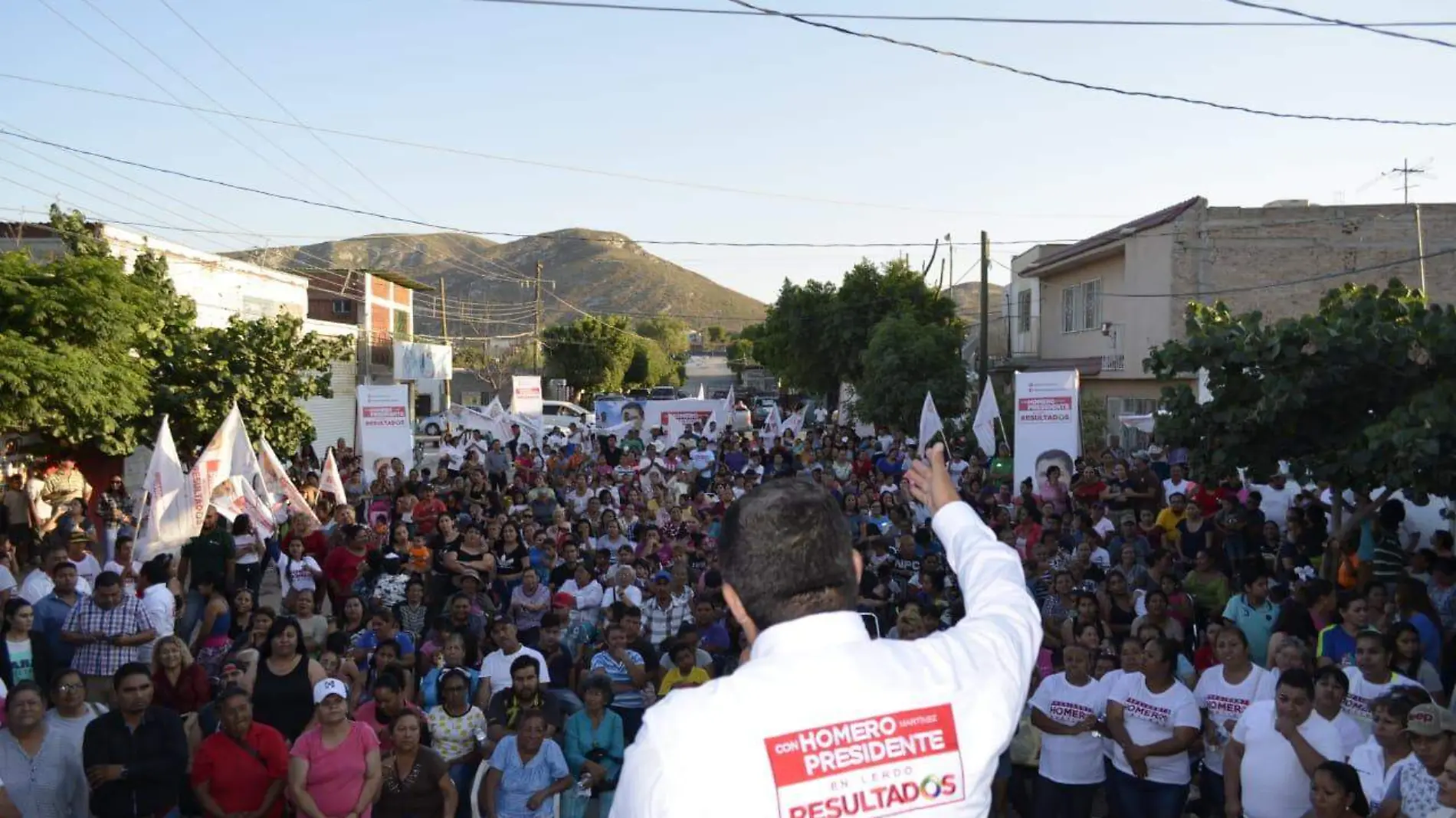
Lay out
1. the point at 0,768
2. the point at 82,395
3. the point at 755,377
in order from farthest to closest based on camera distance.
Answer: the point at 755,377 → the point at 82,395 → the point at 0,768

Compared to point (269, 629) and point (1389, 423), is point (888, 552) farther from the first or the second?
point (269, 629)

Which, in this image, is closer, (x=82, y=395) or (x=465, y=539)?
(x=465, y=539)

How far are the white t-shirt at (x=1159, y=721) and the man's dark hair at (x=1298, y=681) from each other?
2.55 feet

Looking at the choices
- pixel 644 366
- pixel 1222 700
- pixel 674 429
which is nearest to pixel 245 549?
pixel 1222 700

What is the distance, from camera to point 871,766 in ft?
5.56

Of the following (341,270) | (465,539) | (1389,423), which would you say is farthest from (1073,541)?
(341,270)

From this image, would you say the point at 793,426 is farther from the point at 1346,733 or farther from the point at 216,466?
the point at 1346,733

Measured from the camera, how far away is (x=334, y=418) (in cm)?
3547

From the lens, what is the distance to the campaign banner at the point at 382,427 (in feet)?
61.7

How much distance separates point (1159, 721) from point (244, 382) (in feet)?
49.1

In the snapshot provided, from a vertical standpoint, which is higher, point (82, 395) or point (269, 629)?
point (82, 395)

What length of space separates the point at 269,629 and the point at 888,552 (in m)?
6.25

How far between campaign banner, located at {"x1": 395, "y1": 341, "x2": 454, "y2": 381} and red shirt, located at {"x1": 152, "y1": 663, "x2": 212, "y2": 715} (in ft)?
116

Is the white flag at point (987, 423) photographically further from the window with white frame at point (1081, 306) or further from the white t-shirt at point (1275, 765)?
the white t-shirt at point (1275, 765)
